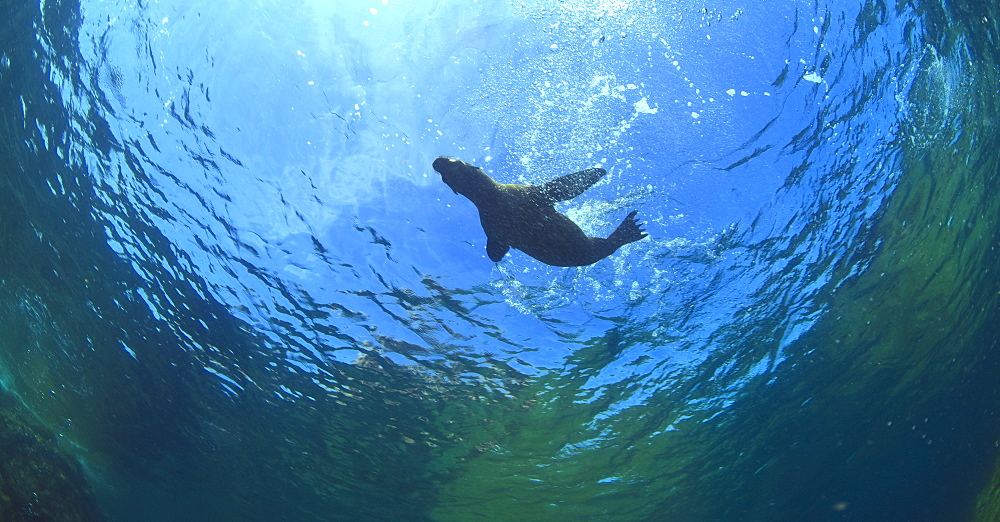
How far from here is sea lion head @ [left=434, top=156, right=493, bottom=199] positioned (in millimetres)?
5348

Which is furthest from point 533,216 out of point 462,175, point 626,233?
point 626,233

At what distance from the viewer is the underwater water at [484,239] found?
696 cm

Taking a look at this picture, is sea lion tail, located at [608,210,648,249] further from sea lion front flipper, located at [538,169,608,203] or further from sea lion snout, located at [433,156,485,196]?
sea lion snout, located at [433,156,485,196]

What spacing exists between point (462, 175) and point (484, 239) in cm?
344

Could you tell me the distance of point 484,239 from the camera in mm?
8867

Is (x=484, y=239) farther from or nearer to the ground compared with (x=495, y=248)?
farther from the ground

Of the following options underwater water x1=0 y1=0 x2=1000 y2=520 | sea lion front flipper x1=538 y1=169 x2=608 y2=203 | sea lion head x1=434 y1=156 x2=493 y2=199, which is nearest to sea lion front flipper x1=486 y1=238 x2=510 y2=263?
sea lion head x1=434 y1=156 x2=493 y2=199

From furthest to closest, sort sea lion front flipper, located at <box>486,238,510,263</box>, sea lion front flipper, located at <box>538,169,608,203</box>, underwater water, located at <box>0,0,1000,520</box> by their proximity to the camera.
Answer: underwater water, located at <box>0,0,1000,520</box>, sea lion front flipper, located at <box>486,238,510,263</box>, sea lion front flipper, located at <box>538,169,608,203</box>

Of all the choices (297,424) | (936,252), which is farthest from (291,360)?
(936,252)

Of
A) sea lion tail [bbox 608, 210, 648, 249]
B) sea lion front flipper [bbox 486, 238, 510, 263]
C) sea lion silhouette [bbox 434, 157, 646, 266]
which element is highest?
sea lion tail [bbox 608, 210, 648, 249]

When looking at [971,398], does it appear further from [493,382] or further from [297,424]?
[297,424]

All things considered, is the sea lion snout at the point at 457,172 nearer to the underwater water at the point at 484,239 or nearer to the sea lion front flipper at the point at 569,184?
the sea lion front flipper at the point at 569,184

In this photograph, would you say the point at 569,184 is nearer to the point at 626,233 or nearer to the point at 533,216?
the point at 533,216

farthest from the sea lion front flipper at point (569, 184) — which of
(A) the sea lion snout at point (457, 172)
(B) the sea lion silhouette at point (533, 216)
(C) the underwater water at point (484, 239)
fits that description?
(C) the underwater water at point (484, 239)
